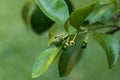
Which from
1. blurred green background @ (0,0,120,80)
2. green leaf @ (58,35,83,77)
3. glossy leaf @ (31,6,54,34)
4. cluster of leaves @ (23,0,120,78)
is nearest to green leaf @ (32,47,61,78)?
cluster of leaves @ (23,0,120,78)

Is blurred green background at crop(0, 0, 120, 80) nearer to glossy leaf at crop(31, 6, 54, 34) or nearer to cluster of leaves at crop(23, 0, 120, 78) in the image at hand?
glossy leaf at crop(31, 6, 54, 34)

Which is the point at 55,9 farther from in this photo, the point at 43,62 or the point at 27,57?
the point at 27,57

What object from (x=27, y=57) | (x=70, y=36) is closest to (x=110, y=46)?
(x=70, y=36)

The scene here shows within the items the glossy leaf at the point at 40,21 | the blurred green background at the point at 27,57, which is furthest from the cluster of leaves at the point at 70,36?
the blurred green background at the point at 27,57

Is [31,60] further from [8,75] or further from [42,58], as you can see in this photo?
[42,58]

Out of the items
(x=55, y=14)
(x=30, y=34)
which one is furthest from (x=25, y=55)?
(x=55, y=14)

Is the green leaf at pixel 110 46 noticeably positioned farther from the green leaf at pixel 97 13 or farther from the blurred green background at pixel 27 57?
the blurred green background at pixel 27 57

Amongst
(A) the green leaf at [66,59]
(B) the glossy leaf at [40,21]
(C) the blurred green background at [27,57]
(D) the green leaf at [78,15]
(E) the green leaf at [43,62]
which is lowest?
(C) the blurred green background at [27,57]
